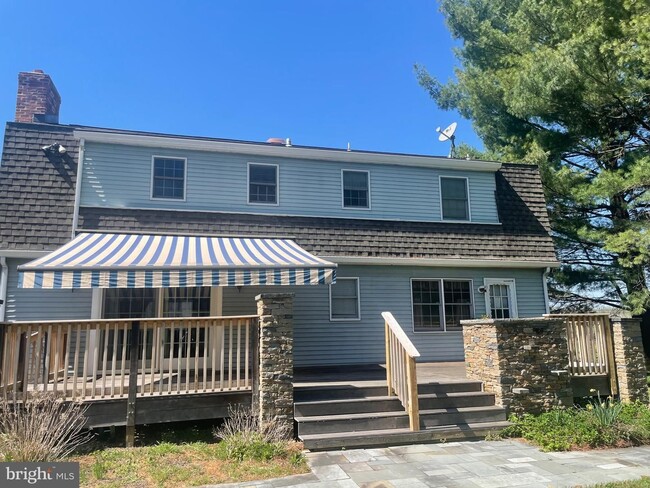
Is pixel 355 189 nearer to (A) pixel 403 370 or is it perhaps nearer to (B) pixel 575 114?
(A) pixel 403 370

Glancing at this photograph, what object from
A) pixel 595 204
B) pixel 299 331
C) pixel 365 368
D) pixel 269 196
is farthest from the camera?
pixel 595 204

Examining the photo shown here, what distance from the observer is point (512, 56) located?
1669 centimetres

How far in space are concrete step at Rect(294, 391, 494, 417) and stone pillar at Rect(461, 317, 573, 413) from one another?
37cm

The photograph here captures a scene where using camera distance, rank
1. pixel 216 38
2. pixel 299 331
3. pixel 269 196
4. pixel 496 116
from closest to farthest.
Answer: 1. pixel 299 331
2. pixel 269 196
3. pixel 216 38
4. pixel 496 116

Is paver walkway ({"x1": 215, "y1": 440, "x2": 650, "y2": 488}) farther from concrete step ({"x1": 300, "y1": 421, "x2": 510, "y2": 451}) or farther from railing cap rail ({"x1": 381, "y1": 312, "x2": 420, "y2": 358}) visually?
railing cap rail ({"x1": 381, "y1": 312, "x2": 420, "y2": 358})

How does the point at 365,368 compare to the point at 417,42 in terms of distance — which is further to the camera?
the point at 417,42

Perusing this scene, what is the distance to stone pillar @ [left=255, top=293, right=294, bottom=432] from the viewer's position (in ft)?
22.1

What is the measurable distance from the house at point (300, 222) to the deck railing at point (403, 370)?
2553 millimetres

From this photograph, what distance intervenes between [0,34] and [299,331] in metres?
10.8

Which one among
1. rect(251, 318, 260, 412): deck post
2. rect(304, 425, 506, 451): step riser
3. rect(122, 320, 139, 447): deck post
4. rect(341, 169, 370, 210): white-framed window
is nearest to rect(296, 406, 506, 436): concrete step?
rect(304, 425, 506, 451): step riser

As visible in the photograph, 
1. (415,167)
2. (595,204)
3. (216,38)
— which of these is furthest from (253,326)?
(595,204)

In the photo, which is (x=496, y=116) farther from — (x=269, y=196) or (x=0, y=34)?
(x=0, y=34)

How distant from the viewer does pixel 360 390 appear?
7664mm

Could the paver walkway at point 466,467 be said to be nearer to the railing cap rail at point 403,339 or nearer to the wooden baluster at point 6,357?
the railing cap rail at point 403,339
